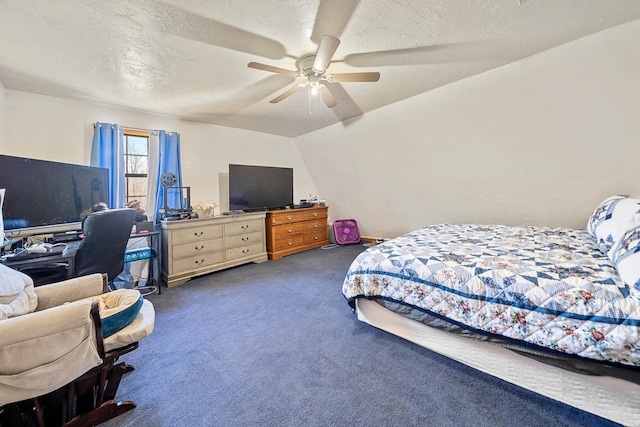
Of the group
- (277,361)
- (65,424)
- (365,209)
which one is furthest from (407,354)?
(365,209)

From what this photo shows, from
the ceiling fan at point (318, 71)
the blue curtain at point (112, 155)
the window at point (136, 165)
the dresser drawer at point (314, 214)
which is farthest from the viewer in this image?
the dresser drawer at point (314, 214)

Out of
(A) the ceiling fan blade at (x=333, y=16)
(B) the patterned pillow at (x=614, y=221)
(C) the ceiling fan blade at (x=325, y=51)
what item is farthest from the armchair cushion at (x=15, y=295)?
(B) the patterned pillow at (x=614, y=221)

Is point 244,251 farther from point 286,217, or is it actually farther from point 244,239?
point 286,217

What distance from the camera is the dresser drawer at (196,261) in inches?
125

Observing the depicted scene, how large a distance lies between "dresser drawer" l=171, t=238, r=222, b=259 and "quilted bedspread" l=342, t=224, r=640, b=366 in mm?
2351

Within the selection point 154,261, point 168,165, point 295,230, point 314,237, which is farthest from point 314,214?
point 154,261

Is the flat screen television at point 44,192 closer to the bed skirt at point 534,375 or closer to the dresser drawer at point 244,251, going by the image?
the dresser drawer at point 244,251

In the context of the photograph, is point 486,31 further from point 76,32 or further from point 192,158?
point 192,158

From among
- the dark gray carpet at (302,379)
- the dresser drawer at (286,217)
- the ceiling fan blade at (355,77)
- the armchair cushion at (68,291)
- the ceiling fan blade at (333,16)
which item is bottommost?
the dark gray carpet at (302,379)

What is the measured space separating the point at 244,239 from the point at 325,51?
302 cm

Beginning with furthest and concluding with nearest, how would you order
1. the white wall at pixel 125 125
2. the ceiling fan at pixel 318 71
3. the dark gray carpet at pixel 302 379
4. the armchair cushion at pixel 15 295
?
1. the white wall at pixel 125 125
2. the ceiling fan at pixel 318 71
3. the dark gray carpet at pixel 302 379
4. the armchair cushion at pixel 15 295

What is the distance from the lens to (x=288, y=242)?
453 centimetres

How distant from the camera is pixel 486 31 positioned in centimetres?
185

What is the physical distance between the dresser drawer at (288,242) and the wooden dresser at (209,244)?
250 mm
